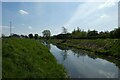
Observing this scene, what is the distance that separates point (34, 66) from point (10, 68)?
2.39 metres

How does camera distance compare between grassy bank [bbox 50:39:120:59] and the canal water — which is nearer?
the canal water

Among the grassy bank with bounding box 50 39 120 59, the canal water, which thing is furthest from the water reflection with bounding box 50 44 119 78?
the grassy bank with bounding box 50 39 120 59

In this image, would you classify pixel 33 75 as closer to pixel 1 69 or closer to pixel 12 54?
pixel 1 69

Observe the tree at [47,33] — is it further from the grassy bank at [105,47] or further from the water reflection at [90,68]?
the water reflection at [90,68]

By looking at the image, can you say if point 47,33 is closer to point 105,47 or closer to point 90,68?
point 105,47

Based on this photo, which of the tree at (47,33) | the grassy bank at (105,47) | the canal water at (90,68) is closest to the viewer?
the canal water at (90,68)

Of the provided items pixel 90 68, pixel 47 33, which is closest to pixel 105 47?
pixel 90 68

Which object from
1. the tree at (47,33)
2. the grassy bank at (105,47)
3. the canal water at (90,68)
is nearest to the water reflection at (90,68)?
the canal water at (90,68)

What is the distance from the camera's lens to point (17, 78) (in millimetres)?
11562

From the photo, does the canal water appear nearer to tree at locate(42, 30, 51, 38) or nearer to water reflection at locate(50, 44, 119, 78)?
water reflection at locate(50, 44, 119, 78)

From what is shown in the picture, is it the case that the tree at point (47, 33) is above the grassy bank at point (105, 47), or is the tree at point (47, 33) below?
above

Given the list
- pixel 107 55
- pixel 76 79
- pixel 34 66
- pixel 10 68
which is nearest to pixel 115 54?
pixel 107 55

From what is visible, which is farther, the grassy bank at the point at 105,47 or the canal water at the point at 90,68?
the grassy bank at the point at 105,47

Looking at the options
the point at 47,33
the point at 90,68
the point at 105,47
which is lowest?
the point at 90,68
